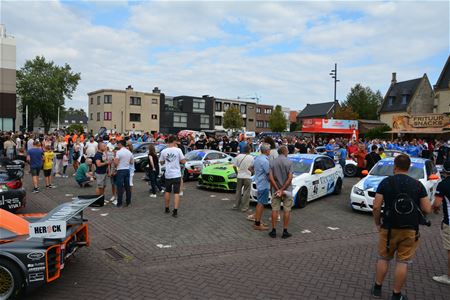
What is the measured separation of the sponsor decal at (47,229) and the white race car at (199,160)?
9.85 metres

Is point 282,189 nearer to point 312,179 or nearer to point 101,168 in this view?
point 312,179

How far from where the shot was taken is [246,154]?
929 centimetres

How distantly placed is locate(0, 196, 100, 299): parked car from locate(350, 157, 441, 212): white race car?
7.13m

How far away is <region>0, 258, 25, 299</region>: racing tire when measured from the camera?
161 inches

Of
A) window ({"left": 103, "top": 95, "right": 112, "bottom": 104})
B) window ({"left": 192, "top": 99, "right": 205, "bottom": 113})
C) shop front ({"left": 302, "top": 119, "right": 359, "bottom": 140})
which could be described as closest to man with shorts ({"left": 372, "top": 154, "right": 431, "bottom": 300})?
shop front ({"left": 302, "top": 119, "right": 359, "bottom": 140})

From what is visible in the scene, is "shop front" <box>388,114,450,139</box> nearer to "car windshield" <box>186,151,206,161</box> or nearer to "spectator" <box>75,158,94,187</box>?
"car windshield" <box>186,151,206,161</box>

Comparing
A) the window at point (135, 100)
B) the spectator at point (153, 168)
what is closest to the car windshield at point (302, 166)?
the spectator at point (153, 168)

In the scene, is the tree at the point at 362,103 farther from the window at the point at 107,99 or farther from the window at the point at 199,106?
the window at the point at 107,99

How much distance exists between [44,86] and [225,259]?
68791mm

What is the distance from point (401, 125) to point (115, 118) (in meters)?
45.3

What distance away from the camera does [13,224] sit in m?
4.62

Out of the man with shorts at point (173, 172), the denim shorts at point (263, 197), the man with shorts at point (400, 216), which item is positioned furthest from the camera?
the man with shorts at point (173, 172)

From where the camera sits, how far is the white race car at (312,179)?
984cm

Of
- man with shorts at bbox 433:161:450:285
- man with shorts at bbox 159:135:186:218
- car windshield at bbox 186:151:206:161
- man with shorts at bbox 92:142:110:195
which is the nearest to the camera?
man with shorts at bbox 433:161:450:285
